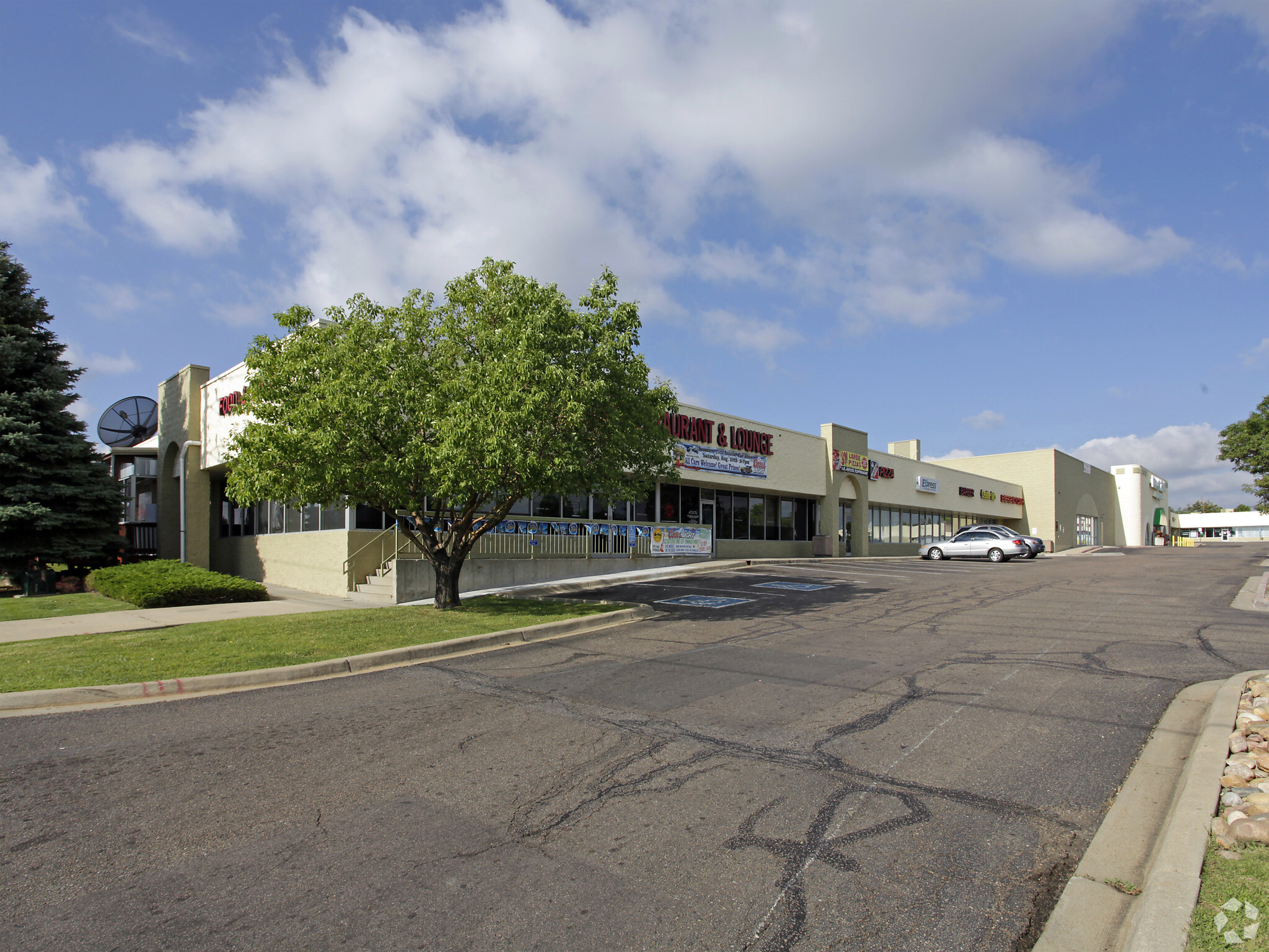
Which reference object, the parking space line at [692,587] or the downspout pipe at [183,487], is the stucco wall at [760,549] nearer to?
the parking space line at [692,587]

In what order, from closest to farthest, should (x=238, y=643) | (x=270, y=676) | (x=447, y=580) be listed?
(x=270, y=676) < (x=238, y=643) < (x=447, y=580)

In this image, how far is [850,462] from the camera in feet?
122

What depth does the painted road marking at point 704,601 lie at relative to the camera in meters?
15.5

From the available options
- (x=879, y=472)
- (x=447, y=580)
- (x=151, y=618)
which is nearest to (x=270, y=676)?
(x=447, y=580)

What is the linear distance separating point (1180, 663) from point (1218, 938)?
712 centimetres

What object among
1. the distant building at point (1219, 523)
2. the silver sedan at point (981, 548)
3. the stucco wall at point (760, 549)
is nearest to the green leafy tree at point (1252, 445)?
the silver sedan at point (981, 548)

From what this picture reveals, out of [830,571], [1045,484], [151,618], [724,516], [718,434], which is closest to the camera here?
[151,618]

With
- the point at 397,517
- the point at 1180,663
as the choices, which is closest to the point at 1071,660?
the point at 1180,663

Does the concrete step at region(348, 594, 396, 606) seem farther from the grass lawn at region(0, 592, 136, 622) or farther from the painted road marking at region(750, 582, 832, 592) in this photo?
the painted road marking at region(750, 582, 832, 592)

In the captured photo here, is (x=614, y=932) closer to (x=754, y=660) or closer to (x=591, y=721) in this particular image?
(x=591, y=721)

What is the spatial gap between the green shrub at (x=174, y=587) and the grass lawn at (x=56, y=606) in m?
0.31

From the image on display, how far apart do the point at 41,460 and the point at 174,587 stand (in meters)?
8.75

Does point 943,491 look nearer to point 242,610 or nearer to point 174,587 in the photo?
point 242,610

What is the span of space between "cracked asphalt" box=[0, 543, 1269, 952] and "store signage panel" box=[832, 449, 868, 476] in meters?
26.5
